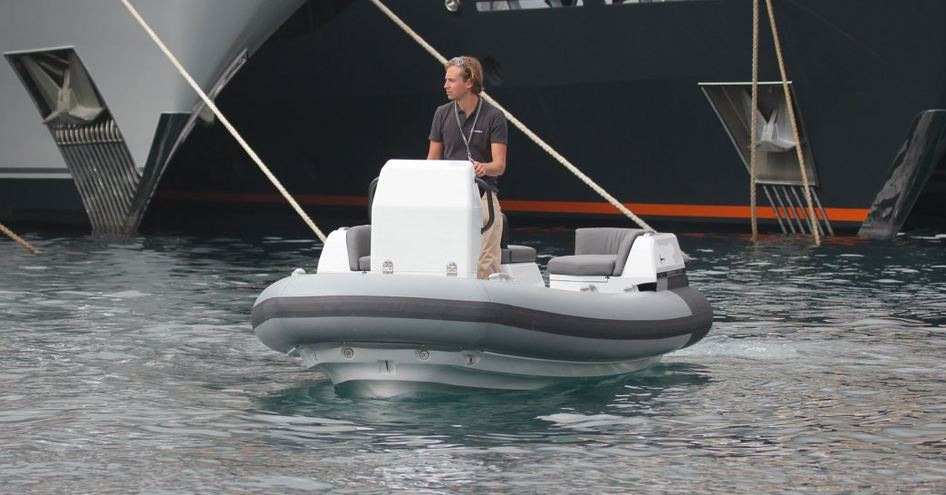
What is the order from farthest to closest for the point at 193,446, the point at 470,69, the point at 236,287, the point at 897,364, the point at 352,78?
the point at 352,78, the point at 236,287, the point at 897,364, the point at 470,69, the point at 193,446

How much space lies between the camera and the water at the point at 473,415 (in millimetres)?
6656

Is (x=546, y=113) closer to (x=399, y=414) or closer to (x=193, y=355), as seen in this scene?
(x=193, y=355)

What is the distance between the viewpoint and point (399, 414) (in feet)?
26.0

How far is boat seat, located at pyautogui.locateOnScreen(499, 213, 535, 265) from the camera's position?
9.00 m

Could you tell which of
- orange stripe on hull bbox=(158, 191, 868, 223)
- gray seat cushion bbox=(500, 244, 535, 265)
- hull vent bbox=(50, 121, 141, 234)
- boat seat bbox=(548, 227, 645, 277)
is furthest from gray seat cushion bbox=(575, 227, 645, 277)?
orange stripe on hull bbox=(158, 191, 868, 223)

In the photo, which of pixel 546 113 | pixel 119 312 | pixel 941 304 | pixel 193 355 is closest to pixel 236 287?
pixel 119 312

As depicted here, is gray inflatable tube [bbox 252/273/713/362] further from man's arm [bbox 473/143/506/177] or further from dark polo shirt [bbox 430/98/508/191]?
dark polo shirt [bbox 430/98/508/191]

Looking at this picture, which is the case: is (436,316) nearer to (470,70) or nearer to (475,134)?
(475,134)

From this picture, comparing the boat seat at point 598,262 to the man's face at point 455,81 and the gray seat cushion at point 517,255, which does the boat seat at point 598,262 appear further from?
the man's face at point 455,81

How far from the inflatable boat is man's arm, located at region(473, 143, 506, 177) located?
237 mm

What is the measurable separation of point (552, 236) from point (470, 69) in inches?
452

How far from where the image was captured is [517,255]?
9.17 metres

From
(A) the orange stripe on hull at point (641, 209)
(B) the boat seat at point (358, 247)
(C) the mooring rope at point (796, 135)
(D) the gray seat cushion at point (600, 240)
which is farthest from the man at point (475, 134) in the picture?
(A) the orange stripe on hull at point (641, 209)

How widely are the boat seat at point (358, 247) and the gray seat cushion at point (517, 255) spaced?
0.71 meters
